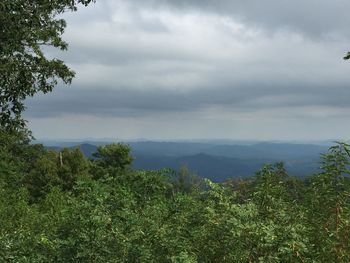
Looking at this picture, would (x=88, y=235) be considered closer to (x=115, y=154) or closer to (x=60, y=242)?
(x=60, y=242)

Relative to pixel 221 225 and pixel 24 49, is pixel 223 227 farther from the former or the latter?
pixel 24 49

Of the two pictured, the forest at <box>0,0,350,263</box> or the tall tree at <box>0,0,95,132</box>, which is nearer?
the forest at <box>0,0,350,263</box>

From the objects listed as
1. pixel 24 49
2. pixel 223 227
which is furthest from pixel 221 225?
pixel 24 49

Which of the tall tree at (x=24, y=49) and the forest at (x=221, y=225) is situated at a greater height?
the tall tree at (x=24, y=49)

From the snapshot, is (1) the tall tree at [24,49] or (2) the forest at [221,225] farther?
(1) the tall tree at [24,49]

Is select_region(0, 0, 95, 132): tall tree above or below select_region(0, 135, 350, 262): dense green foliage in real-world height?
above

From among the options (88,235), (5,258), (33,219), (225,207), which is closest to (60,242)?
(88,235)

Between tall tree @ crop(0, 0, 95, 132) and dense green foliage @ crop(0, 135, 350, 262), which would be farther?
tall tree @ crop(0, 0, 95, 132)

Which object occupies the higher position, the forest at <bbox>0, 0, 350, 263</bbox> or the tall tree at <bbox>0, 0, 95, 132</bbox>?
the tall tree at <bbox>0, 0, 95, 132</bbox>

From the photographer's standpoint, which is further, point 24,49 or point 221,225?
point 24,49

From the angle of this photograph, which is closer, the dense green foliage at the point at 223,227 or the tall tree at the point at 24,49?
the dense green foliage at the point at 223,227

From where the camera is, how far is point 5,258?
29.2ft

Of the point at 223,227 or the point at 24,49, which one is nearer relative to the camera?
the point at 223,227

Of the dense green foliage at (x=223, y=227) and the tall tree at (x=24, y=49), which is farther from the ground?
the tall tree at (x=24, y=49)
